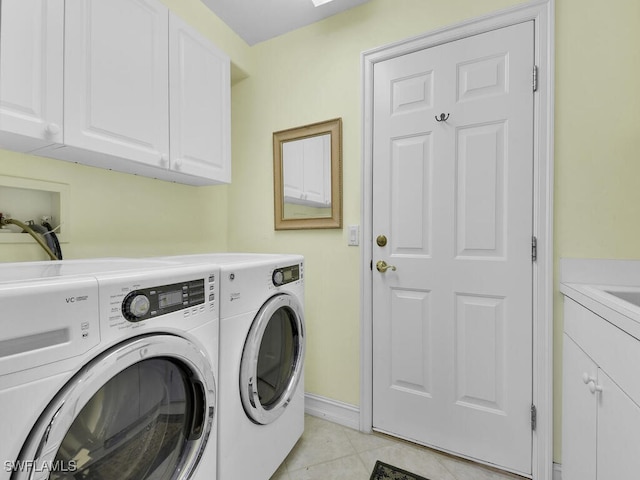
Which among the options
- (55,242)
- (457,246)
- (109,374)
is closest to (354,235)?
(457,246)

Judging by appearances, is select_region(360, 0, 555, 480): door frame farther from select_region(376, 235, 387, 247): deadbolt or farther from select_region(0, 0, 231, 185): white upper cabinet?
select_region(0, 0, 231, 185): white upper cabinet

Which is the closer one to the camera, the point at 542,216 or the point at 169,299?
the point at 169,299

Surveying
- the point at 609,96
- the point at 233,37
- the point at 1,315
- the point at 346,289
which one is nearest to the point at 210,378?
the point at 1,315

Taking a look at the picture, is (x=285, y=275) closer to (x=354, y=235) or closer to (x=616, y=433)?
(x=354, y=235)

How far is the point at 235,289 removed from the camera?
1051 millimetres

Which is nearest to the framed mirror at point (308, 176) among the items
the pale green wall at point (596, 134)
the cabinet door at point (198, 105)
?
the cabinet door at point (198, 105)

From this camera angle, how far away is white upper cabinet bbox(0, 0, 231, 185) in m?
0.95

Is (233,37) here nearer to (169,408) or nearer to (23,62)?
(23,62)

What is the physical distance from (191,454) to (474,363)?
1.29 meters

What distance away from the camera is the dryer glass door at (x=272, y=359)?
43.3 inches

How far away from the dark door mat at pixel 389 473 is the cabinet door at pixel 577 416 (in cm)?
60

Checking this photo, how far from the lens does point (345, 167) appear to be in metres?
1.75

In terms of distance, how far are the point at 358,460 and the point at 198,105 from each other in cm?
202

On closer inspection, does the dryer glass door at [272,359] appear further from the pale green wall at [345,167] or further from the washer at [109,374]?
the pale green wall at [345,167]
